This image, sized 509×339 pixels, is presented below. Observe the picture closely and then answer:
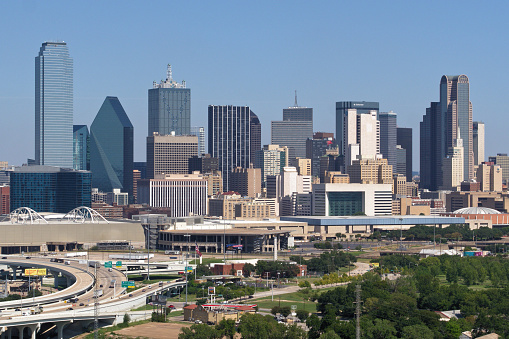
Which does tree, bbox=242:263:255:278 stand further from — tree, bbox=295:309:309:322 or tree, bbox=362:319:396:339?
tree, bbox=362:319:396:339

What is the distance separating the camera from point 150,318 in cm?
10006

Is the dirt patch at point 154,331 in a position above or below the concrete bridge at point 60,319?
below

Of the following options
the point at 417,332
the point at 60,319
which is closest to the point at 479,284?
the point at 417,332

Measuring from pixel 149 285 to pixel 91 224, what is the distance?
243 feet

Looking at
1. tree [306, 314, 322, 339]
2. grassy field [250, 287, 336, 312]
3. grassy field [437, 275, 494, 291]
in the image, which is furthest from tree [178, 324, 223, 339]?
Answer: grassy field [437, 275, 494, 291]

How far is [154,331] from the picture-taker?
91875mm

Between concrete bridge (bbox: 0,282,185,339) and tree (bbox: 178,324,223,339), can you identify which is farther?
concrete bridge (bbox: 0,282,185,339)

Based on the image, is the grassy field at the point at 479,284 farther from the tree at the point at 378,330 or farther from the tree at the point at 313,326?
the tree at the point at 378,330

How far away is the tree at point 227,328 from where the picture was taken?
88.7 metres

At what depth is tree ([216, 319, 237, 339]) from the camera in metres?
88.7

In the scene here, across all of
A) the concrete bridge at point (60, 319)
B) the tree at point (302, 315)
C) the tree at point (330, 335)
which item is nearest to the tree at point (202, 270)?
the concrete bridge at point (60, 319)

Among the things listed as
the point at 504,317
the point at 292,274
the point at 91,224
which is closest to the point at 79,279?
the point at 292,274

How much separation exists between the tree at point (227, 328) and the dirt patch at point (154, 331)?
3925 millimetres

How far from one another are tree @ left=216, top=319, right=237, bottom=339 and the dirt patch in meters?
3.92
